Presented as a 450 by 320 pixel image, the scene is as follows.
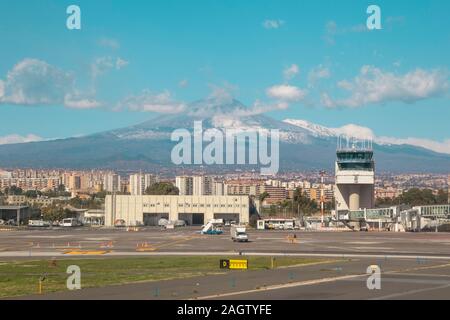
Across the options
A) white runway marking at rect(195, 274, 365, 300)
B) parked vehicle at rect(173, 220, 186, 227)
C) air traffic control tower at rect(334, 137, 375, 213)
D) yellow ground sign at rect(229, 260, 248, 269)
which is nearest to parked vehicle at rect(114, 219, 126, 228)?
parked vehicle at rect(173, 220, 186, 227)

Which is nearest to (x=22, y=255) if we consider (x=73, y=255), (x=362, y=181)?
(x=73, y=255)

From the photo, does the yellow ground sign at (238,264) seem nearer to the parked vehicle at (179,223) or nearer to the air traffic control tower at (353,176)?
the air traffic control tower at (353,176)

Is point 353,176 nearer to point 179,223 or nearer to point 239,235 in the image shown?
point 179,223

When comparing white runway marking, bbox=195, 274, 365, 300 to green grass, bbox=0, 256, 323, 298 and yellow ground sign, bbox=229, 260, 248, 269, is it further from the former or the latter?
yellow ground sign, bbox=229, 260, 248, 269

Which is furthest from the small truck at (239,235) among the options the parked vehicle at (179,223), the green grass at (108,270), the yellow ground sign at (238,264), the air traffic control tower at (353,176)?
the parked vehicle at (179,223)
